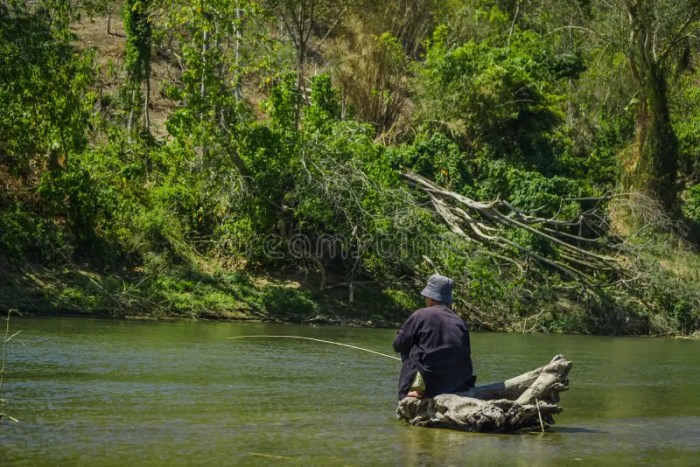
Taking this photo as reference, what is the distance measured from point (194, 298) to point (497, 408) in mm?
13354

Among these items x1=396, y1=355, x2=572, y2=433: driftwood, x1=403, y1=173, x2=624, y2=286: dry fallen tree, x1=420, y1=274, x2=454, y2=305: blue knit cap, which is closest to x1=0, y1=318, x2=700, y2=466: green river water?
x1=396, y1=355, x2=572, y2=433: driftwood

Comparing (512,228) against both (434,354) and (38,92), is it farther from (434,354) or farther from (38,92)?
(434,354)

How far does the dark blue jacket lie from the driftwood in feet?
0.47

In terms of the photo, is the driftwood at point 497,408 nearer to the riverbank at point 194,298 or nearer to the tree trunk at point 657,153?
the riverbank at point 194,298

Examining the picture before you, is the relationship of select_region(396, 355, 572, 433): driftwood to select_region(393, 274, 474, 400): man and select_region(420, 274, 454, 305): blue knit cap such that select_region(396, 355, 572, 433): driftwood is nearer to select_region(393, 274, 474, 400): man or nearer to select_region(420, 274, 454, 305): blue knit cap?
select_region(393, 274, 474, 400): man

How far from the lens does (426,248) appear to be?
78.4 ft

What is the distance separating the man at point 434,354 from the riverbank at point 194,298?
11.5 metres

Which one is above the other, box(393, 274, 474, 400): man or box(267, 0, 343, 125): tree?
box(267, 0, 343, 125): tree

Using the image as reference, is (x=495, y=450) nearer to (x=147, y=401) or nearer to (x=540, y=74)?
(x=147, y=401)

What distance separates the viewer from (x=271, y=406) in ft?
37.4

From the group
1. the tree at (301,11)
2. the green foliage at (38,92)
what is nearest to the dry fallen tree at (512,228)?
the tree at (301,11)

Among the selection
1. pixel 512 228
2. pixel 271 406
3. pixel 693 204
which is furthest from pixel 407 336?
pixel 693 204

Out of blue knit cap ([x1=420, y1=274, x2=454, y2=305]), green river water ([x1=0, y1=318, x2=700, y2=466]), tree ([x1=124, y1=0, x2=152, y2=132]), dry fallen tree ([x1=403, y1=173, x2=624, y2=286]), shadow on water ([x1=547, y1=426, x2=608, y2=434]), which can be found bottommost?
shadow on water ([x1=547, y1=426, x2=608, y2=434])

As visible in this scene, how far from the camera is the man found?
10.5 m
